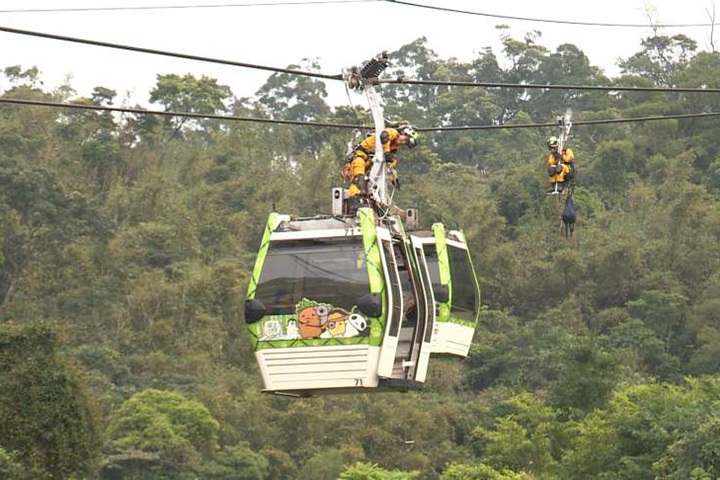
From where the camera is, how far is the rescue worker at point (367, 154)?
42.2 feet

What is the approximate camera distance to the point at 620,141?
54.8 meters

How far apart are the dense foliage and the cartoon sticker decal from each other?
1289 cm

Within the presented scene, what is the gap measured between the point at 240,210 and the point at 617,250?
1187cm

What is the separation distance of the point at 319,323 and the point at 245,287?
103 ft

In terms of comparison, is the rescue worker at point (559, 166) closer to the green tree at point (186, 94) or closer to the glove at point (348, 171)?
the glove at point (348, 171)

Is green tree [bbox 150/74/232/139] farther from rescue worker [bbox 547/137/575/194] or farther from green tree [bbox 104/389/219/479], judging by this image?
rescue worker [bbox 547/137/575/194]

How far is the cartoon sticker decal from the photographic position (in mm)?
11766

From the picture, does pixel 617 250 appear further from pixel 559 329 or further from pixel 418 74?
pixel 418 74

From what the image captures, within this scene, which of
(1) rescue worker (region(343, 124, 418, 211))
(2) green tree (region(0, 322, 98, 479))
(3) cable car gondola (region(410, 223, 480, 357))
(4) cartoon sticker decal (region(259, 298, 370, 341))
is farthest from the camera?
(2) green tree (region(0, 322, 98, 479))

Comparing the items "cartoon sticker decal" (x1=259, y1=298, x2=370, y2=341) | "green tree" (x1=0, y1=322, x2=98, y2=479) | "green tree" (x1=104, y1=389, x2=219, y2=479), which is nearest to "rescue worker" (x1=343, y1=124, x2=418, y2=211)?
"cartoon sticker decal" (x1=259, y1=298, x2=370, y2=341)

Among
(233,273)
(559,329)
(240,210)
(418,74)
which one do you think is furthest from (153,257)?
(418,74)

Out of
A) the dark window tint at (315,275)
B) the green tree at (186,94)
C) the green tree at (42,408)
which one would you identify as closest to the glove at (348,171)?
the dark window tint at (315,275)

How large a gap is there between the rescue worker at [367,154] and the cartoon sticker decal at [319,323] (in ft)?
4.47

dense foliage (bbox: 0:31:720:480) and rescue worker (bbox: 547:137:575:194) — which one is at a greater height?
rescue worker (bbox: 547:137:575:194)
